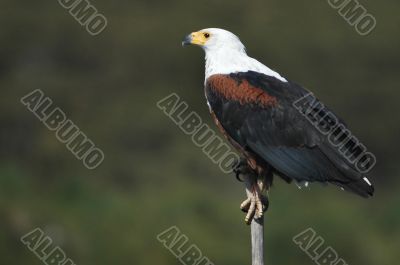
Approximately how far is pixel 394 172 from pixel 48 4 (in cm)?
1630

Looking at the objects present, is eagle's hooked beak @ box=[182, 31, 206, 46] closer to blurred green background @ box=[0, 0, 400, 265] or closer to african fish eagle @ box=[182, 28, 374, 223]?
african fish eagle @ box=[182, 28, 374, 223]

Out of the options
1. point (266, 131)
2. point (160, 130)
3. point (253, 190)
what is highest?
point (160, 130)

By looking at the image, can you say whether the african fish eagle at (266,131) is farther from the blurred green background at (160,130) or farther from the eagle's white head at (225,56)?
the blurred green background at (160,130)

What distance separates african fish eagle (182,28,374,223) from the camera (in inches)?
472

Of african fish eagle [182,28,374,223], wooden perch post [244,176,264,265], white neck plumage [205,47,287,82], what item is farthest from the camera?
white neck plumage [205,47,287,82]

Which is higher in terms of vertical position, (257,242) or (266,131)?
(266,131)

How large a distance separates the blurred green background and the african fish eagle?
7893 mm

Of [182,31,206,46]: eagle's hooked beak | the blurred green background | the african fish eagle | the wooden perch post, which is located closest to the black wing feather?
the african fish eagle

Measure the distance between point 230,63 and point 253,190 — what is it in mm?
1597

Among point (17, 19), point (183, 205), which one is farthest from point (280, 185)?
point (17, 19)

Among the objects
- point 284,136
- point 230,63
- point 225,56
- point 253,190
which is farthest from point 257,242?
point 225,56

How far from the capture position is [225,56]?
13141mm

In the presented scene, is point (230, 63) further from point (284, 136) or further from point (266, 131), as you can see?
point (284, 136)

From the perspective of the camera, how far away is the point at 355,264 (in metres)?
23.2
